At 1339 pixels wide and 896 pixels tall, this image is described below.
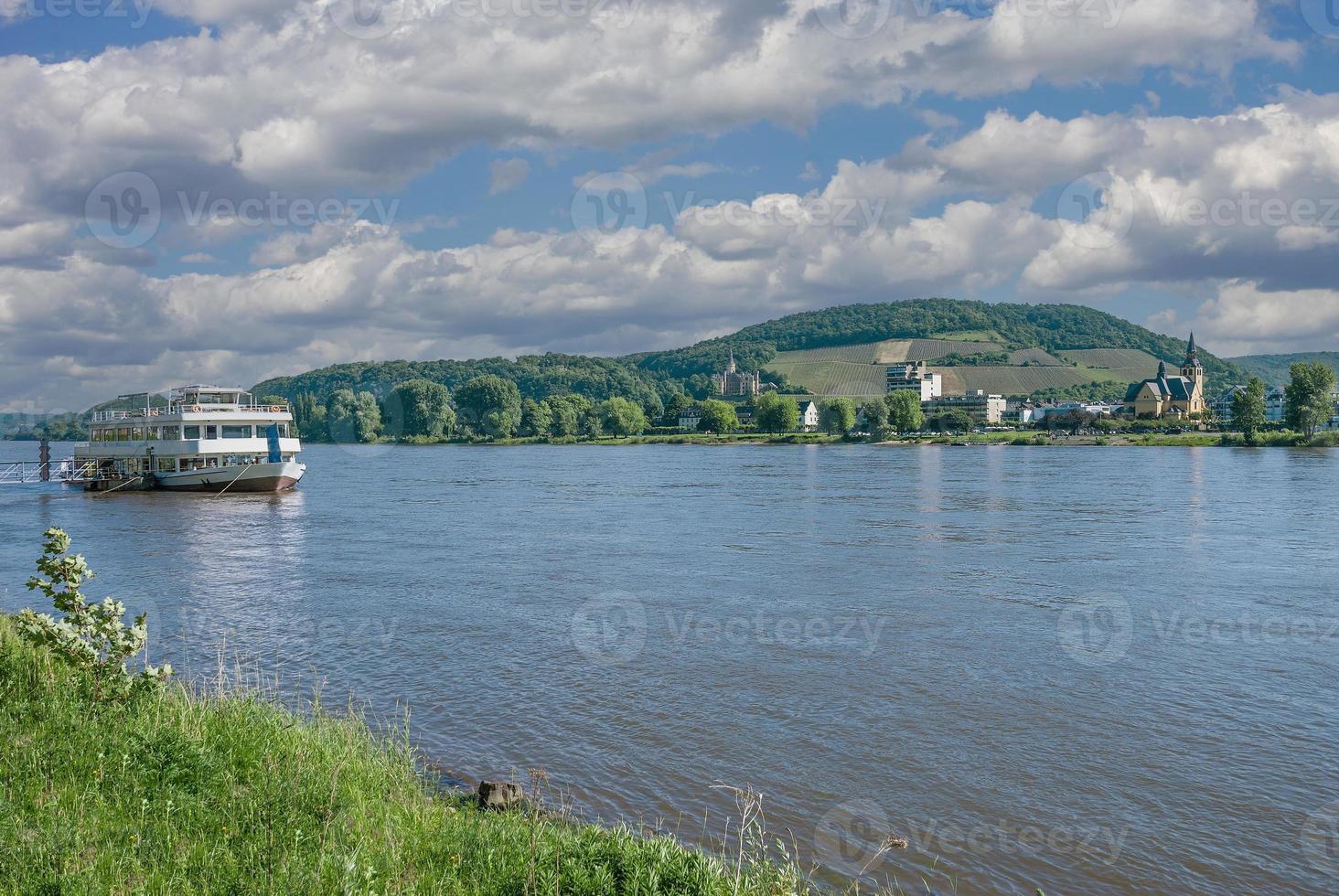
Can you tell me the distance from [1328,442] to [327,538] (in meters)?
148

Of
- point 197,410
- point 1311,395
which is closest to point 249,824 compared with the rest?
point 197,410

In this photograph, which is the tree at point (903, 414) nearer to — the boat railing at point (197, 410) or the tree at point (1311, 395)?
the tree at point (1311, 395)

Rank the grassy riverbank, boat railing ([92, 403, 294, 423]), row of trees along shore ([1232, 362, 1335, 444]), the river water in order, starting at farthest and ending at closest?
row of trees along shore ([1232, 362, 1335, 444]), boat railing ([92, 403, 294, 423]), the river water, the grassy riverbank

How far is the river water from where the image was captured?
1198cm

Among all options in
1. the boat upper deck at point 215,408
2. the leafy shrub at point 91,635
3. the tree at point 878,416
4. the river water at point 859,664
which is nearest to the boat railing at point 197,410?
the boat upper deck at point 215,408

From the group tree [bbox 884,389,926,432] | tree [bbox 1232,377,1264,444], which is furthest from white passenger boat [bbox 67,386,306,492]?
tree [bbox 884,389,926,432]

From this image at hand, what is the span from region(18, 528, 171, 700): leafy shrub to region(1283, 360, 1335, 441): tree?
159 metres

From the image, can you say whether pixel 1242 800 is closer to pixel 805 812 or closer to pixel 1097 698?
pixel 1097 698

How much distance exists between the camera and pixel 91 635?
1150 cm

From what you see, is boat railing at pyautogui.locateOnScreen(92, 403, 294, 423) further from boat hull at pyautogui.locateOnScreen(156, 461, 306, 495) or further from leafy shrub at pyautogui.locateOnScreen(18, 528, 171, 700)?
leafy shrub at pyautogui.locateOnScreen(18, 528, 171, 700)

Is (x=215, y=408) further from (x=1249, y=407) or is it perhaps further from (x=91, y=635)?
(x=1249, y=407)

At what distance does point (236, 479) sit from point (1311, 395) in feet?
468

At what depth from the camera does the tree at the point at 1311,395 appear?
136625mm

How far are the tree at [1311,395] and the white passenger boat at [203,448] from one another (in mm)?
137724
